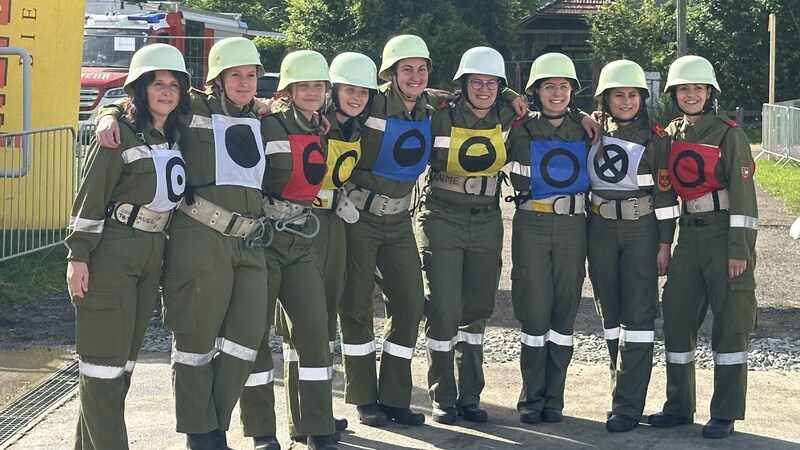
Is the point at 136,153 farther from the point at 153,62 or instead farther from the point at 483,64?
the point at 483,64

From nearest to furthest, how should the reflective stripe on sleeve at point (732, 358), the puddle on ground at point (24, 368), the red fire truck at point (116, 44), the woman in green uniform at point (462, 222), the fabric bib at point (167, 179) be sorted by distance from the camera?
the fabric bib at point (167, 179)
the reflective stripe on sleeve at point (732, 358)
the woman in green uniform at point (462, 222)
the puddle on ground at point (24, 368)
the red fire truck at point (116, 44)

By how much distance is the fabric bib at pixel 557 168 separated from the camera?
728cm

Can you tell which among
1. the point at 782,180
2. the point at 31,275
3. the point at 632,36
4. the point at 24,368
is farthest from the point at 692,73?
the point at 632,36

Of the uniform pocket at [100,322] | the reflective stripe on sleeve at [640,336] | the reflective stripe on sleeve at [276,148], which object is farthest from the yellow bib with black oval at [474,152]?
the uniform pocket at [100,322]

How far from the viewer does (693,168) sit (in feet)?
23.1

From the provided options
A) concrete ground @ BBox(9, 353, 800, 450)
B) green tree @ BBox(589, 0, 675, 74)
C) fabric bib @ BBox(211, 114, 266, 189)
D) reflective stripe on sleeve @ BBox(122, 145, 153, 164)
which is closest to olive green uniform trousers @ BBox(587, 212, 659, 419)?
concrete ground @ BBox(9, 353, 800, 450)

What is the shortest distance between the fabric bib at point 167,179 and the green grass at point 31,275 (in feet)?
16.1

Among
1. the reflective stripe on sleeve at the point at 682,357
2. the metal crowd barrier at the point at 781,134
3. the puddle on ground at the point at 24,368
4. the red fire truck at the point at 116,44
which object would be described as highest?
the red fire truck at the point at 116,44

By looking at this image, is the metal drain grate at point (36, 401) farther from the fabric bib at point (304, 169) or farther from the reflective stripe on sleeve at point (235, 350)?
the fabric bib at point (304, 169)

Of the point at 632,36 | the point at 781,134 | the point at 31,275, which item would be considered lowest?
the point at 31,275

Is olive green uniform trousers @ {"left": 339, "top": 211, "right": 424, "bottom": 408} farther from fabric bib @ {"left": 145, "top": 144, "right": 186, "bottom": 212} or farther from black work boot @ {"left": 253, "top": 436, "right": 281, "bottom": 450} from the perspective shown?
fabric bib @ {"left": 145, "top": 144, "right": 186, "bottom": 212}

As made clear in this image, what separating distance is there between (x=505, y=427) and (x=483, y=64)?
7.15 feet

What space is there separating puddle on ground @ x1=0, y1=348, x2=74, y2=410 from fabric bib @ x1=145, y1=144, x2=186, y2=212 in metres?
2.44

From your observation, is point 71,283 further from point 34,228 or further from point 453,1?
point 453,1
